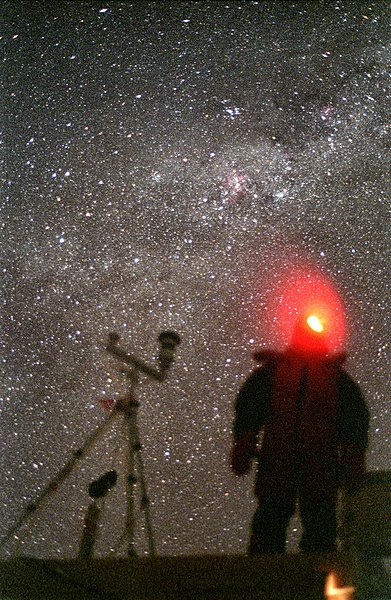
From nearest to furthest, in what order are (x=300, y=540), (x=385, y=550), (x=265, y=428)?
(x=385, y=550)
(x=300, y=540)
(x=265, y=428)

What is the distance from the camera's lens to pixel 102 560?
0.95 m

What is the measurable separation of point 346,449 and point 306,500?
0.21 m

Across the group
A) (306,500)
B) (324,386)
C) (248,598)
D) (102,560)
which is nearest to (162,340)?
(324,386)

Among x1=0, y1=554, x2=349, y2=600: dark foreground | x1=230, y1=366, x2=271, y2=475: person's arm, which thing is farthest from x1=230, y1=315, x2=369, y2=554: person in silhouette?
x1=0, y1=554, x2=349, y2=600: dark foreground

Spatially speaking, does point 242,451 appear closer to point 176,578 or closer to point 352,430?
point 352,430

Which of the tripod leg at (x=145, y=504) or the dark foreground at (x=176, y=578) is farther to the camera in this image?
the tripod leg at (x=145, y=504)

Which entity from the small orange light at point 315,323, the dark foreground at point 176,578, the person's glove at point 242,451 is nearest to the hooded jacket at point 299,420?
the person's glove at point 242,451

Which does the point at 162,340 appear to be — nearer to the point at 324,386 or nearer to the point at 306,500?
the point at 324,386

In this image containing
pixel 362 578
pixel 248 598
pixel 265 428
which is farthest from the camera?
pixel 265 428

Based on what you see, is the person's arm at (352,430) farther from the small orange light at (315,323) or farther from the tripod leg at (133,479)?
the tripod leg at (133,479)

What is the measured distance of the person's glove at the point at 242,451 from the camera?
151 cm

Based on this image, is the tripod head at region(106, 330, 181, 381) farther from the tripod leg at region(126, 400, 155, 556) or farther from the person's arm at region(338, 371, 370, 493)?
the person's arm at region(338, 371, 370, 493)

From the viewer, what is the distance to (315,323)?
177 centimetres

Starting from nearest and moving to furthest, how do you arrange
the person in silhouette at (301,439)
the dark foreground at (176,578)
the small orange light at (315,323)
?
1. the dark foreground at (176,578)
2. the person in silhouette at (301,439)
3. the small orange light at (315,323)
